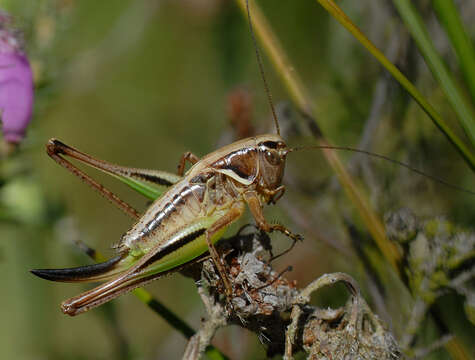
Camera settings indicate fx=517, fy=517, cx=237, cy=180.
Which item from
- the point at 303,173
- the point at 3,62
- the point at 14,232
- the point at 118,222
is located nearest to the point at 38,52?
the point at 3,62

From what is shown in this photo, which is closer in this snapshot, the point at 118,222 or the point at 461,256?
the point at 461,256

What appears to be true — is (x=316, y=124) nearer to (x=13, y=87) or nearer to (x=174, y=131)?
(x=13, y=87)

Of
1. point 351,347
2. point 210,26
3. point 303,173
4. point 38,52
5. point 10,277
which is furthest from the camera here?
point 210,26

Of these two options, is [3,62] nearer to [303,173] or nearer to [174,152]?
[303,173]

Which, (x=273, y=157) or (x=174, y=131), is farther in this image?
(x=174, y=131)

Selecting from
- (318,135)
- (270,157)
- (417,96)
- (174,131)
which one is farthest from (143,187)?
(174,131)

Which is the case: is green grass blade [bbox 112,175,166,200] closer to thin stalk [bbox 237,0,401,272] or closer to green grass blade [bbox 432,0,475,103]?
thin stalk [bbox 237,0,401,272]

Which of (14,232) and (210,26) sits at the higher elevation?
(210,26)

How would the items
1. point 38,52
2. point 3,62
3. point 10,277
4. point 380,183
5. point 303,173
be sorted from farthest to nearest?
1. point 10,277
2. point 303,173
3. point 38,52
4. point 380,183
5. point 3,62
